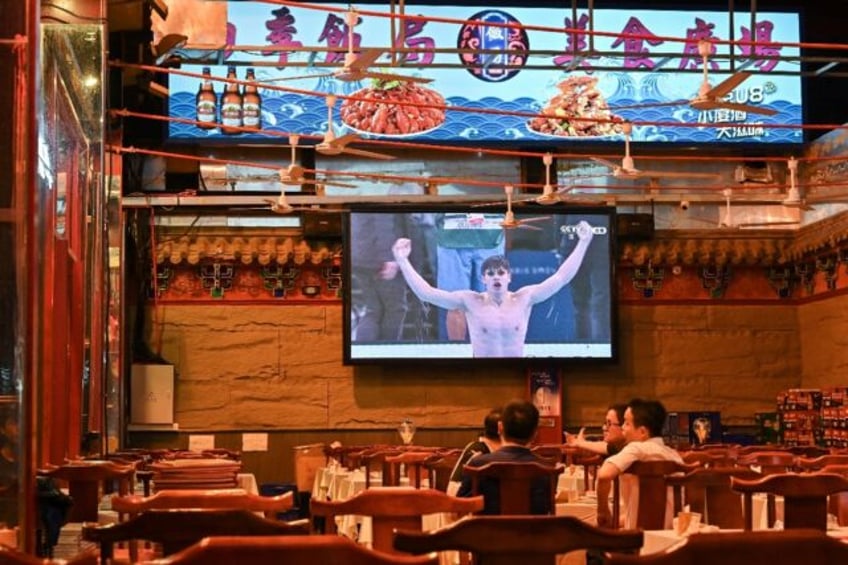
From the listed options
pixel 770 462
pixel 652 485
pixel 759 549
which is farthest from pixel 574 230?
pixel 759 549

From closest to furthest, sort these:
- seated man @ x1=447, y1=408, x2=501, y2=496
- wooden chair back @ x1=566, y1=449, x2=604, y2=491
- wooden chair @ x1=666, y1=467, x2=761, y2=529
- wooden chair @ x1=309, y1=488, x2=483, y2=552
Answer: wooden chair @ x1=309, y1=488, x2=483, y2=552 < wooden chair @ x1=666, y1=467, x2=761, y2=529 < seated man @ x1=447, y1=408, x2=501, y2=496 < wooden chair back @ x1=566, y1=449, x2=604, y2=491

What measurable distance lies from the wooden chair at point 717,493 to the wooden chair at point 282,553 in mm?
4314

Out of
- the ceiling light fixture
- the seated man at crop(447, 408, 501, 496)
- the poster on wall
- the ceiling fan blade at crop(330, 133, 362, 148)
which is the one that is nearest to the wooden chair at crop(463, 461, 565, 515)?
the seated man at crop(447, 408, 501, 496)

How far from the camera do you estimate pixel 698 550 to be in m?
3.04

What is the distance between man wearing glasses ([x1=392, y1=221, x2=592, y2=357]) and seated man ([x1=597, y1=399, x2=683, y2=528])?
9970 mm

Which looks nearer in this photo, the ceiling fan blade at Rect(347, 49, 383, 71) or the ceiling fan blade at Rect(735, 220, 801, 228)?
the ceiling fan blade at Rect(347, 49, 383, 71)

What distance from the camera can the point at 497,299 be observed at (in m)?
18.5

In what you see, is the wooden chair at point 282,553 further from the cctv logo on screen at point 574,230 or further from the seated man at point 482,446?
the cctv logo on screen at point 574,230

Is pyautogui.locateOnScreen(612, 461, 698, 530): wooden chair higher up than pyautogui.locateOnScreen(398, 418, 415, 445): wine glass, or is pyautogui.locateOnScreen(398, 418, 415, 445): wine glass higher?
pyautogui.locateOnScreen(612, 461, 698, 530): wooden chair

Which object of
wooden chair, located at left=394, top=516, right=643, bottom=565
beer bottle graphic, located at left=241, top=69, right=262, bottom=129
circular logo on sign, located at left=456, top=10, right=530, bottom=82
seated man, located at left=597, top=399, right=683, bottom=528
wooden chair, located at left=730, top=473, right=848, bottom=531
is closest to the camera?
wooden chair, located at left=394, top=516, right=643, bottom=565

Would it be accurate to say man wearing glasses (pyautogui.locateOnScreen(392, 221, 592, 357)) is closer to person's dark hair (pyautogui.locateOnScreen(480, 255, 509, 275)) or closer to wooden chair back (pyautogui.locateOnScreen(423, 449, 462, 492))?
person's dark hair (pyautogui.locateOnScreen(480, 255, 509, 275))

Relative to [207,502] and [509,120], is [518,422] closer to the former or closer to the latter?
[207,502]

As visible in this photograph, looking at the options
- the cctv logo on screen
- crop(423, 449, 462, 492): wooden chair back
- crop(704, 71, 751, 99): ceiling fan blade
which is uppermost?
crop(704, 71, 751, 99): ceiling fan blade

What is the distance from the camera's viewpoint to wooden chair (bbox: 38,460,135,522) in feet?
25.1
